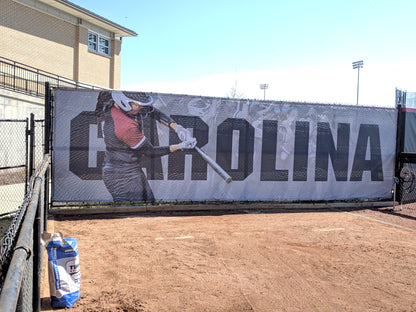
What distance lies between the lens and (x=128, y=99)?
8422 mm

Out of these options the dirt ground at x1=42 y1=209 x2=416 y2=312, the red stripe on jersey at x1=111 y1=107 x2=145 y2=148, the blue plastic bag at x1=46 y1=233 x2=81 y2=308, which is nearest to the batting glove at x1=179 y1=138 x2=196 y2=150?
the red stripe on jersey at x1=111 y1=107 x2=145 y2=148

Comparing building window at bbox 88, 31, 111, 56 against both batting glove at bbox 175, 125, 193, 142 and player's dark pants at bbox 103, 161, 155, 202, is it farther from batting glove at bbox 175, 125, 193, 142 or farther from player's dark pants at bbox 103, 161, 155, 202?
player's dark pants at bbox 103, 161, 155, 202

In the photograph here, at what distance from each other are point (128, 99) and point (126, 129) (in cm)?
69

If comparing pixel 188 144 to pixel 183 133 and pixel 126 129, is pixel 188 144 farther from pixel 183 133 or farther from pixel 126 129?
pixel 126 129

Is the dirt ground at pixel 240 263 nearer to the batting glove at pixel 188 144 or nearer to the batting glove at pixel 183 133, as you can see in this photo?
the batting glove at pixel 188 144

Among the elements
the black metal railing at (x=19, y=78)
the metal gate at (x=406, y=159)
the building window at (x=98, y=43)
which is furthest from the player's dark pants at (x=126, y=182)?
the building window at (x=98, y=43)

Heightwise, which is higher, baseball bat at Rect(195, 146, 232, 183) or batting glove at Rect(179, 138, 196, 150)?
batting glove at Rect(179, 138, 196, 150)

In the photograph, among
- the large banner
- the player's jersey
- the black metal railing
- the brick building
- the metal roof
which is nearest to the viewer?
the large banner

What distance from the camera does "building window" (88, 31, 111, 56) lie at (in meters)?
26.3

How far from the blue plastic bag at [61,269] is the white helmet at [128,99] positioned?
4.98 m

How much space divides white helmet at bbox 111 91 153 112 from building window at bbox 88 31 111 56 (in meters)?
19.9

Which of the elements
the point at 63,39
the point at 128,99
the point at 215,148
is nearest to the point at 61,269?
the point at 128,99

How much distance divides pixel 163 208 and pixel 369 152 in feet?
19.3

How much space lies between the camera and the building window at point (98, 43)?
26.3 metres
